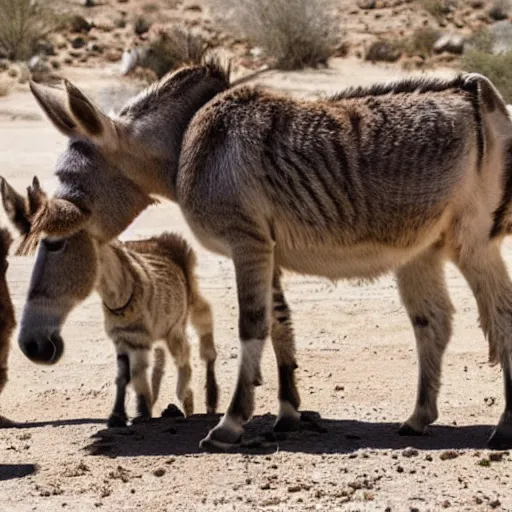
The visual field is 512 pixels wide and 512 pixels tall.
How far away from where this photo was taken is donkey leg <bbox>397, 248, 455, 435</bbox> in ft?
27.4

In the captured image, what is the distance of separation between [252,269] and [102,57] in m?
31.5

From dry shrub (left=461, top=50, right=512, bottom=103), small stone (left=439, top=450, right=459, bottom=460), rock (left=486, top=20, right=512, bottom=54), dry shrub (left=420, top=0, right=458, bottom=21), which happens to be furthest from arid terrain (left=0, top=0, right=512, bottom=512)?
dry shrub (left=420, top=0, right=458, bottom=21)

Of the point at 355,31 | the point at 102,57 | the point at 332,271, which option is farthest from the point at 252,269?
the point at 355,31

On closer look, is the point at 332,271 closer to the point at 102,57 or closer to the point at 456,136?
the point at 456,136

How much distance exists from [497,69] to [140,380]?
18.1m

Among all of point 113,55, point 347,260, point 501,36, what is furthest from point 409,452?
point 501,36

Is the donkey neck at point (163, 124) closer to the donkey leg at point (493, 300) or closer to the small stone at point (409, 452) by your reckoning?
the donkey leg at point (493, 300)

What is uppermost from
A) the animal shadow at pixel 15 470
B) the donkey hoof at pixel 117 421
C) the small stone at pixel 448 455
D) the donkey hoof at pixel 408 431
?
the small stone at pixel 448 455

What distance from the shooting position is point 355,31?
42094mm

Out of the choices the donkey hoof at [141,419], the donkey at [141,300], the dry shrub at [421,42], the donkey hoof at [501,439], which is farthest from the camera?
the dry shrub at [421,42]

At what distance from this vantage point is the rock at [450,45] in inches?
1506

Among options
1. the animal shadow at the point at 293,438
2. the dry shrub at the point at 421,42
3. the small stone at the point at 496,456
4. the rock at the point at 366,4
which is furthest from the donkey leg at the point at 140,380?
the rock at the point at 366,4

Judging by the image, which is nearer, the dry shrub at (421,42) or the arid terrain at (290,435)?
the arid terrain at (290,435)

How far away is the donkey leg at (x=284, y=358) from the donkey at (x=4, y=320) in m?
2.38
